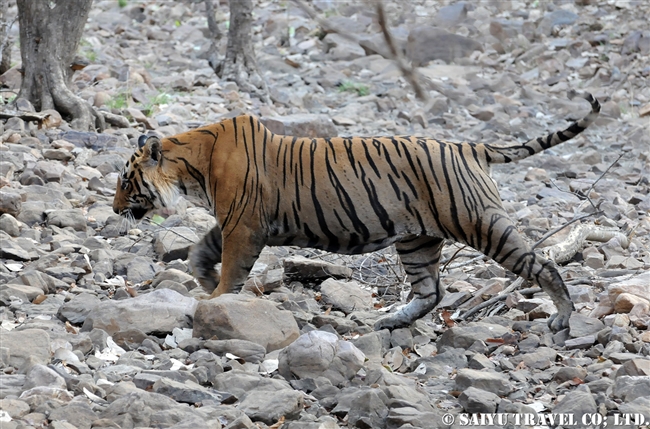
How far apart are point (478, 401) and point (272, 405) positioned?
109cm

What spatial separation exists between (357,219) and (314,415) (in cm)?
186

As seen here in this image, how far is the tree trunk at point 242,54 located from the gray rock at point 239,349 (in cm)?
1037

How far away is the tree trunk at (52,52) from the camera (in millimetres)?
10609

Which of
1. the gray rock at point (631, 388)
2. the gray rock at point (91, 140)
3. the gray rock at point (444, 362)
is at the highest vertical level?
the gray rock at point (631, 388)

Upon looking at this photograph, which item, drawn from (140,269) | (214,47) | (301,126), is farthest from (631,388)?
(214,47)

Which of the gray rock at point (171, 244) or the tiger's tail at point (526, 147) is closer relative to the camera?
the tiger's tail at point (526, 147)

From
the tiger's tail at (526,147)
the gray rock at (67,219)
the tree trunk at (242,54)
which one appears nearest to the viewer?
the tiger's tail at (526,147)

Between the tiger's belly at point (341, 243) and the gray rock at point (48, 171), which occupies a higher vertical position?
the tiger's belly at point (341, 243)

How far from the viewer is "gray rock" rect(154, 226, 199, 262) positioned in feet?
24.8

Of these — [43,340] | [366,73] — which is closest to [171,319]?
[43,340]

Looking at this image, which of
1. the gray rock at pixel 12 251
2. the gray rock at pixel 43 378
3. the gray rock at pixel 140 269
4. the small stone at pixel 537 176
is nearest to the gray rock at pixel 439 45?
the small stone at pixel 537 176

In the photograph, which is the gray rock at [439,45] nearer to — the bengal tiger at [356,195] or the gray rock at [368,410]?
the bengal tiger at [356,195]

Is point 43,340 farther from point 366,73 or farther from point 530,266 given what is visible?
point 366,73

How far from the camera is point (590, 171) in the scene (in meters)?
12.5
